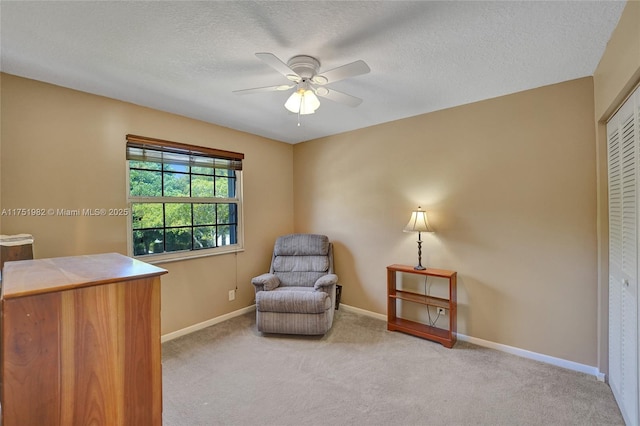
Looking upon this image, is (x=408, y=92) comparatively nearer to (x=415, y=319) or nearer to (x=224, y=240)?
(x=415, y=319)

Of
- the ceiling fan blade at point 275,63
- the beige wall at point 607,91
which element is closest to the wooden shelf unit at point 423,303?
the beige wall at point 607,91

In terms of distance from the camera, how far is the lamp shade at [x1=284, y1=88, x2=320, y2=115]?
2.05 metres

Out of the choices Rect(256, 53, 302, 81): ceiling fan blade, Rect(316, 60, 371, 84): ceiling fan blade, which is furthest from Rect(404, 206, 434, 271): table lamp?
Rect(256, 53, 302, 81): ceiling fan blade

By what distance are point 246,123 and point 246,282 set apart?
2.02 meters

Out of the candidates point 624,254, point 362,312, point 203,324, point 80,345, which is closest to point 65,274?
point 80,345

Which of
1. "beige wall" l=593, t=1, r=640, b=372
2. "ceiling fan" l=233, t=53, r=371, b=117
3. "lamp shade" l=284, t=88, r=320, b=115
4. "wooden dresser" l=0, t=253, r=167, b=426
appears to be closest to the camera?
"wooden dresser" l=0, t=253, r=167, b=426

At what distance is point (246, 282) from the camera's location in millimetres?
3754

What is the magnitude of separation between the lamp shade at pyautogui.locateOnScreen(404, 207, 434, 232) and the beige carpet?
114 centimetres

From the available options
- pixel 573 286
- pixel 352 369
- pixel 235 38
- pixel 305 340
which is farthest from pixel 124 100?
pixel 573 286

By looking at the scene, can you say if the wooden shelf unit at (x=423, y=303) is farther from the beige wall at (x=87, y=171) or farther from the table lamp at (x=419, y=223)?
the beige wall at (x=87, y=171)

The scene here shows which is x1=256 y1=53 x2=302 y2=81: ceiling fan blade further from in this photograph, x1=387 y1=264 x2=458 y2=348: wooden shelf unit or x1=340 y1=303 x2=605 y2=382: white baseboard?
x1=340 y1=303 x2=605 y2=382: white baseboard

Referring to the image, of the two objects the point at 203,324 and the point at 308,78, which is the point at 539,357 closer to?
the point at 308,78

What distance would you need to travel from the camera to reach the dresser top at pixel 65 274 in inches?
33.0

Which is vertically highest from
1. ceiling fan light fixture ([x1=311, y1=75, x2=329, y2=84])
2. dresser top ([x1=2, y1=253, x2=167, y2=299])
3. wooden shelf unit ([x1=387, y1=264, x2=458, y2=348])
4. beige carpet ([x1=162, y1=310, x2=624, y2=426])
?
ceiling fan light fixture ([x1=311, y1=75, x2=329, y2=84])
